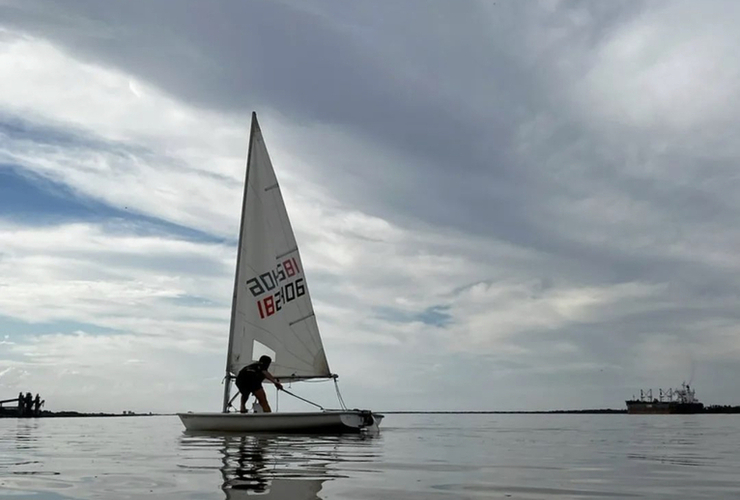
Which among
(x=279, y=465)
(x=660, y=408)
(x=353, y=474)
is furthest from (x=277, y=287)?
(x=660, y=408)

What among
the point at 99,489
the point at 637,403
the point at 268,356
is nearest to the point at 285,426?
the point at 268,356

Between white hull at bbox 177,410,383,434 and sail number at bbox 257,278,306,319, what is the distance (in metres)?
4.44

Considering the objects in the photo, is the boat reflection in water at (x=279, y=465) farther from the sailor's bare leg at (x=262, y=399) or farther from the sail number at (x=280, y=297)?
the sail number at (x=280, y=297)

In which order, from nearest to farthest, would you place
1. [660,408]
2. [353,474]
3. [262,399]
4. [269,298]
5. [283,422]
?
1. [353,474]
2. [283,422]
3. [262,399]
4. [269,298]
5. [660,408]

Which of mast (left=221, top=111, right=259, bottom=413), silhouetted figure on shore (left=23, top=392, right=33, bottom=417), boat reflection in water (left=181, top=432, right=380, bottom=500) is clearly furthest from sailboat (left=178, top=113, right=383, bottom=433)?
silhouetted figure on shore (left=23, top=392, right=33, bottom=417)

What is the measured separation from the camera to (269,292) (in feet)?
82.3

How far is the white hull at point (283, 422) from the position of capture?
2050 cm

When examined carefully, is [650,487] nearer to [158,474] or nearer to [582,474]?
[582,474]

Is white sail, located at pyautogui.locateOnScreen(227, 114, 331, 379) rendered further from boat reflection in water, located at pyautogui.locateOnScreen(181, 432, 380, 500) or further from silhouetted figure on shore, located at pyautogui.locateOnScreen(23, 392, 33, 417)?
silhouetted figure on shore, located at pyautogui.locateOnScreen(23, 392, 33, 417)

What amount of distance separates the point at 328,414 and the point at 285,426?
1273 millimetres

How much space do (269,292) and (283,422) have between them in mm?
5759

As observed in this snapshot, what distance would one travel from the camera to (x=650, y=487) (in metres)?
8.77

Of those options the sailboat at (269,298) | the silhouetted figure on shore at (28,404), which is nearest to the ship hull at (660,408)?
the silhouetted figure on shore at (28,404)

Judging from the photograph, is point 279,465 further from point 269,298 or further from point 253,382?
point 269,298
